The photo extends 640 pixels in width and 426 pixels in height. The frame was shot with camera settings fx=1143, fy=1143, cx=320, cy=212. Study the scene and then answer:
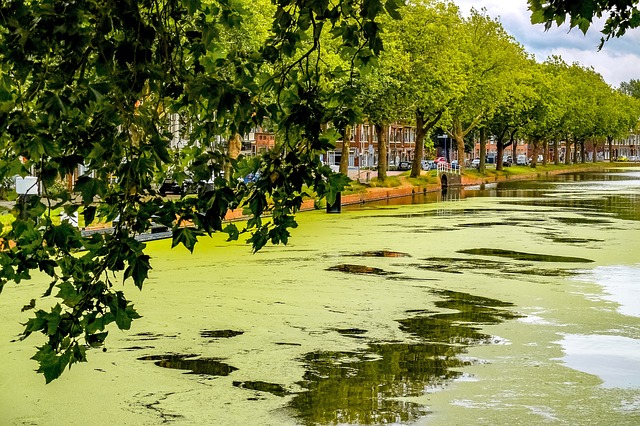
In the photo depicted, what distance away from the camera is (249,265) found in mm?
21766

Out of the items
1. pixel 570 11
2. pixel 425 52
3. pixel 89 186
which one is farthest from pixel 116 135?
pixel 425 52

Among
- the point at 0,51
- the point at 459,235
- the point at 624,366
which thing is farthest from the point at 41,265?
the point at 459,235

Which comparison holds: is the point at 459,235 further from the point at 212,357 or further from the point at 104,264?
the point at 104,264

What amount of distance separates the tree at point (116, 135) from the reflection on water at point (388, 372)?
2606 mm

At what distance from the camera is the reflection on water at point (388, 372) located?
996 cm

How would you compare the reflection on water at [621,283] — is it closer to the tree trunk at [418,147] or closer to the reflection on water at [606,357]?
the reflection on water at [606,357]

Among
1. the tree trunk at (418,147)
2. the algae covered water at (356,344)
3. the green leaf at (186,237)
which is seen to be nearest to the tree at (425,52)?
the tree trunk at (418,147)

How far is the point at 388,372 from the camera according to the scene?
11617mm

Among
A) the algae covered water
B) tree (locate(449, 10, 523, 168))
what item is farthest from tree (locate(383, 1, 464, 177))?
the algae covered water

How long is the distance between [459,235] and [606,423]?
2125 centimetres

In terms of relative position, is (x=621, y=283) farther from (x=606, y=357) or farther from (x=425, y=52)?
(x=425, y=52)

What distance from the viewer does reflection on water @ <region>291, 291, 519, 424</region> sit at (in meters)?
9.96

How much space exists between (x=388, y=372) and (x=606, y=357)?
2647mm

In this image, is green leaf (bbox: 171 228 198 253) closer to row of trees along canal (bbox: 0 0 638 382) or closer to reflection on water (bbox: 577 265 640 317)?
row of trees along canal (bbox: 0 0 638 382)
